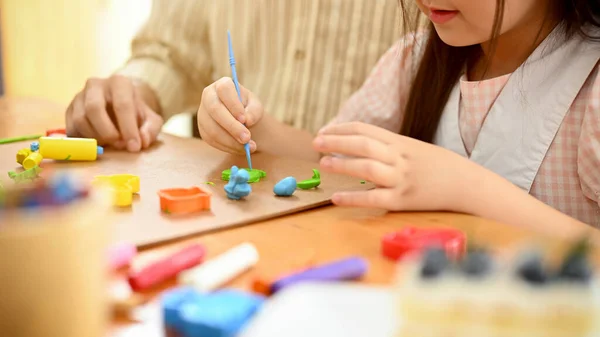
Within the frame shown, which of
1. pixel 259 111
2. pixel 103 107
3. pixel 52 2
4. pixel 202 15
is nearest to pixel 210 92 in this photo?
pixel 259 111

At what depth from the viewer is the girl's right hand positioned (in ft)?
2.79

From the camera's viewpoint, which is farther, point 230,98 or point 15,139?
point 15,139

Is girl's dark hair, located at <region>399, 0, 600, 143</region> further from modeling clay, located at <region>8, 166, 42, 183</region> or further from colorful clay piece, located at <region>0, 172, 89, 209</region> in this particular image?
colorful clay piece, located at <region>0, 172, 89, 209</region>

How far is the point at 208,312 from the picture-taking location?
377mm

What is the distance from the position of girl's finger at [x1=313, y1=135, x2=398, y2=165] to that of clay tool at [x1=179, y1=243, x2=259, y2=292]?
0.58ft

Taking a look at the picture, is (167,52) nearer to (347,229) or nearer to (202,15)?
(202,15)

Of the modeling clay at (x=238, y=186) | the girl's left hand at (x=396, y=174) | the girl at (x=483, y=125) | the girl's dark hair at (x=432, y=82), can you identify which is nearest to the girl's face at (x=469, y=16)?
the girl at (x=483, y=125)

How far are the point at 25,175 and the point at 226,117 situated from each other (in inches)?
10.4

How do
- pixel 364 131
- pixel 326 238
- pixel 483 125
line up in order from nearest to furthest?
1. pixel 326 238
2. pixel 364 131
3. pixel 483 125

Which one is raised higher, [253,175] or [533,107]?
[533,107]

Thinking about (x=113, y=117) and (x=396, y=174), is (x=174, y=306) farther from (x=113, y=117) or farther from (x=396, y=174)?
(x=113, y=117)

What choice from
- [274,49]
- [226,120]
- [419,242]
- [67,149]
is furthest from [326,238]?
[274,49]

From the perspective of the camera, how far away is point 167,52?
1.48m

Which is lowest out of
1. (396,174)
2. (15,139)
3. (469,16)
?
(15,139)
